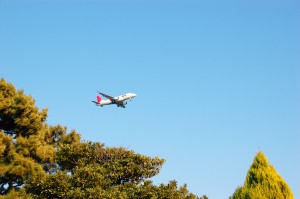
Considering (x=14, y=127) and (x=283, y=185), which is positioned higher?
(x=14, y=127)

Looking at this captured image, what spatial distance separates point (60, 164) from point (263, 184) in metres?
18.2

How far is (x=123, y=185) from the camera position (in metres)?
29.5

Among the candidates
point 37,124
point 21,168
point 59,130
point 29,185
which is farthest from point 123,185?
point 59,130

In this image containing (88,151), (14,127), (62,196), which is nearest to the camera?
(62,196)

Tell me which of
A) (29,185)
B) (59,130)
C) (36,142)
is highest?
(59,130)

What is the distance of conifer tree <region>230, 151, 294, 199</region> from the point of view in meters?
18.7

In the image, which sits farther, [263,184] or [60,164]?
[60,164]

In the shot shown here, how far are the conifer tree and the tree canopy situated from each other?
389 inches

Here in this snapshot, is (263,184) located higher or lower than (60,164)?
lower

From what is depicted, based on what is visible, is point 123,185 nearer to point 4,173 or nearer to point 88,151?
point 88,151

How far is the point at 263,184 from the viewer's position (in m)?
19.0

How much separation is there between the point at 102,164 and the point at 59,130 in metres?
13.6

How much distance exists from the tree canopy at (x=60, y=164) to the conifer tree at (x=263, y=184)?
9.87 metres

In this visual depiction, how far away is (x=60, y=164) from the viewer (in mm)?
32688
